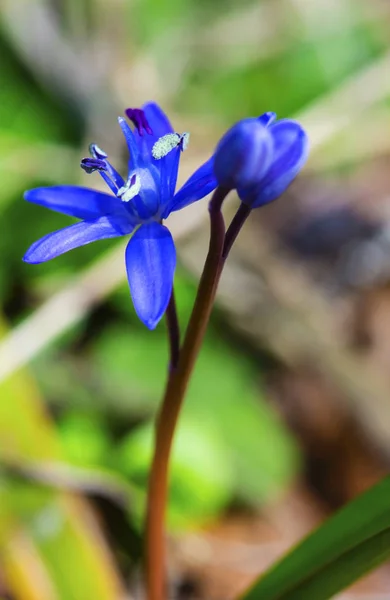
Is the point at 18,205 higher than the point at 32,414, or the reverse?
the point at 18,205

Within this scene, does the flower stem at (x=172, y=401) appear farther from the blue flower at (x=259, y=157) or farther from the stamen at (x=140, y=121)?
the stamen at (x=140, y=121)

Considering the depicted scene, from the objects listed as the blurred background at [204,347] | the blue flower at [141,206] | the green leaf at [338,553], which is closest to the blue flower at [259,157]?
the blue flower at [141,206]

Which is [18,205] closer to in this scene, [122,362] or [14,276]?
[14,276]

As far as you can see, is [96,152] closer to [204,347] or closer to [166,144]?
[166,144]

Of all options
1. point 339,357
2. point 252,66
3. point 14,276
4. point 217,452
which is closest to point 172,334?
point 217,452

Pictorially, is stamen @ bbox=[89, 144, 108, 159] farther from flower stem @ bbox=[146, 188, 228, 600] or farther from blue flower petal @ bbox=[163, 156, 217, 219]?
flower stem @ bbox=[146, 188, 228, 600]

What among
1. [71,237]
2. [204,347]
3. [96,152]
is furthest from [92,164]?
[204,347]
